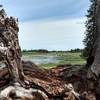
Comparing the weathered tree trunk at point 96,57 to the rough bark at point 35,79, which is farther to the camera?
the weathered tree trunk at point 96,57

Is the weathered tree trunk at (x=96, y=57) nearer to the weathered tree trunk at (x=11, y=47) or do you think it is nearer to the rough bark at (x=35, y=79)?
the rough bark at (x=35, y=79)

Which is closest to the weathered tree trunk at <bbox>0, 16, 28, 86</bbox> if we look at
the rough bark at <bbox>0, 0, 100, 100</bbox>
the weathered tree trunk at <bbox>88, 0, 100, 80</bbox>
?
the rough bark at <bbox>0, 0, 100, 100</bbox>

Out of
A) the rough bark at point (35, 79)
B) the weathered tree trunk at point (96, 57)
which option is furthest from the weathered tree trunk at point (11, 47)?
the weathered tree trunk at point (96, 57)

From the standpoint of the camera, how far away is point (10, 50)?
58.3 feet

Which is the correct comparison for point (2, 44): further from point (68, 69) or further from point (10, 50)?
point (68, 69)

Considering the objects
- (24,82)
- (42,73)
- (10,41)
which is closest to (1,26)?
(10,41)

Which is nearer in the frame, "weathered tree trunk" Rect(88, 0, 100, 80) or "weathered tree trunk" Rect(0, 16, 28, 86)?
"weathered tree trunk" Rect(0, 16, 28, 86)

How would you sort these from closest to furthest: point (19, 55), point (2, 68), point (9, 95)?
point (9, 95) < point (19, 55) < point (2, 68)

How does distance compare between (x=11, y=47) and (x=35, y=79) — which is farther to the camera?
(x=35, y=79)

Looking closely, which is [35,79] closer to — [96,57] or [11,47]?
A: [11,47]

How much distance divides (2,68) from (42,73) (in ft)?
6.74

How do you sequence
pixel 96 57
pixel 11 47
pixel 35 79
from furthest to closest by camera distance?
pixel 96 57 < pixel 35 79 < pixel 11 47

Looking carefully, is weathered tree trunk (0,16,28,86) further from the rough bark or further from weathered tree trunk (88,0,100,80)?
weathered tree trunk (88,0,100,80)

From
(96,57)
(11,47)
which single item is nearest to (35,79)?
(11,47)
